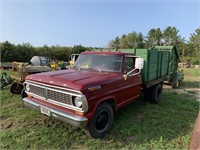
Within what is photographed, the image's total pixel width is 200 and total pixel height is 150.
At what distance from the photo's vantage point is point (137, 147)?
11.9 feet

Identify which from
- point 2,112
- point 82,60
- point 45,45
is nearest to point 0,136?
point 2,112

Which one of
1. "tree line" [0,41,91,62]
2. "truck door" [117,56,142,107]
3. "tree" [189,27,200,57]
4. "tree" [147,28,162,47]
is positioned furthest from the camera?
"tree" [147,28,162,47]

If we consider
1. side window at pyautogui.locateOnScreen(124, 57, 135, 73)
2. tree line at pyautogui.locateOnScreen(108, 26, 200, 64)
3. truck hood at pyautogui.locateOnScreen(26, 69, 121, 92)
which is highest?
tree line at pyautogui.locateOnScreen(108, 26, 200, 64)


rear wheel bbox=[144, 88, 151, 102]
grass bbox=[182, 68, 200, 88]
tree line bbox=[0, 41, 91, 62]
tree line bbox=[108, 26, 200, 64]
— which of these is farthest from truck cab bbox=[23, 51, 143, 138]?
tree line bbox=[108, 26, 200, 64]

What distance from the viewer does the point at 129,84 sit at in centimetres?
475

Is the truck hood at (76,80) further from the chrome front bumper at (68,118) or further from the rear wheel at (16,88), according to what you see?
the rear wheel at (16,88)

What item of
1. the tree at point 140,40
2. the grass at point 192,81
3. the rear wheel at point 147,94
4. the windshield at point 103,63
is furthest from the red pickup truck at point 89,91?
the tree at point 140,40

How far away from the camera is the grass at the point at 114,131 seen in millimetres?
3664

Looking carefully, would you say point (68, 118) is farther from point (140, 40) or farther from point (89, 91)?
point (140, 40)

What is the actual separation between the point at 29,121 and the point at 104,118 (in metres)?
2.12

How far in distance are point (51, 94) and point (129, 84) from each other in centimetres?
214

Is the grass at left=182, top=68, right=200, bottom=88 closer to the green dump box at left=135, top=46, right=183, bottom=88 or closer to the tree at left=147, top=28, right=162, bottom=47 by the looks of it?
the green dump box at left=135, top=46, right=183, bottom=88

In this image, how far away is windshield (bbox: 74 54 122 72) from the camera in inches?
181

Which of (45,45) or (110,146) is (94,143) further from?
(45,45)
